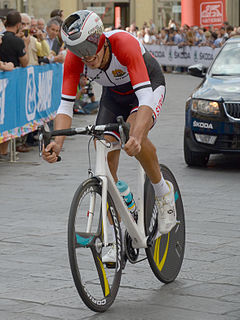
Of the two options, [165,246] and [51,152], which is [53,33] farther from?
[51,152]

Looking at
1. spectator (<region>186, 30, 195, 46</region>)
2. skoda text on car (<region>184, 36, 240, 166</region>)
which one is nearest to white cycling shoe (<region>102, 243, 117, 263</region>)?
skoda text on car (<region>184, 36, 240, 166</region>)

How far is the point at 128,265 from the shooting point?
635cm

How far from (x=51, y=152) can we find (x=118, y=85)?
0.81 metres

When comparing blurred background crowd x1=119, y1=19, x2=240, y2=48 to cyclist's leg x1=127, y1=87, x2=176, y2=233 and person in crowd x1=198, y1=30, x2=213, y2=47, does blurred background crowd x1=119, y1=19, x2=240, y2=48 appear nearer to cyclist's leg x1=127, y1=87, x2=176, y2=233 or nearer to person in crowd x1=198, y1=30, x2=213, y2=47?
person in crowd x1=198, y1=30, x2=213, y2=47

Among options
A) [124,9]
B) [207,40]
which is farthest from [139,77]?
[124,9]

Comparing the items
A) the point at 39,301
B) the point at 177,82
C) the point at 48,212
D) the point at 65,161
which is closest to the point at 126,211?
the point at 39,301

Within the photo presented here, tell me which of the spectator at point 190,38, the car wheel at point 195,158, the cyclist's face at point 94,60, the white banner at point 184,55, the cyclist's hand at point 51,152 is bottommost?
the white banner at point 184,55

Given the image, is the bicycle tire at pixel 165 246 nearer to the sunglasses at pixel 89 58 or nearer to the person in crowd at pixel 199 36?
the sunglasses at pixel 89 58

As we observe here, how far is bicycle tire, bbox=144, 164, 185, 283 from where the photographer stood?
18.8 ft

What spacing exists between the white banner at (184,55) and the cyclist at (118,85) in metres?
28.4

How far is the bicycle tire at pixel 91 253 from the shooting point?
4.77 metres

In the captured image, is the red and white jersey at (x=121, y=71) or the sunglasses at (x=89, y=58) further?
the red and white jersey at (x=121, y=71)

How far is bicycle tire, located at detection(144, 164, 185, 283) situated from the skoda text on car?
521cm

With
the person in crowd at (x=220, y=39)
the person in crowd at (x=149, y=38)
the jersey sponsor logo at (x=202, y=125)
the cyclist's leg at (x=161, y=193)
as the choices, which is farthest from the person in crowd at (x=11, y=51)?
the person in crowd at (x=149, y=38)
